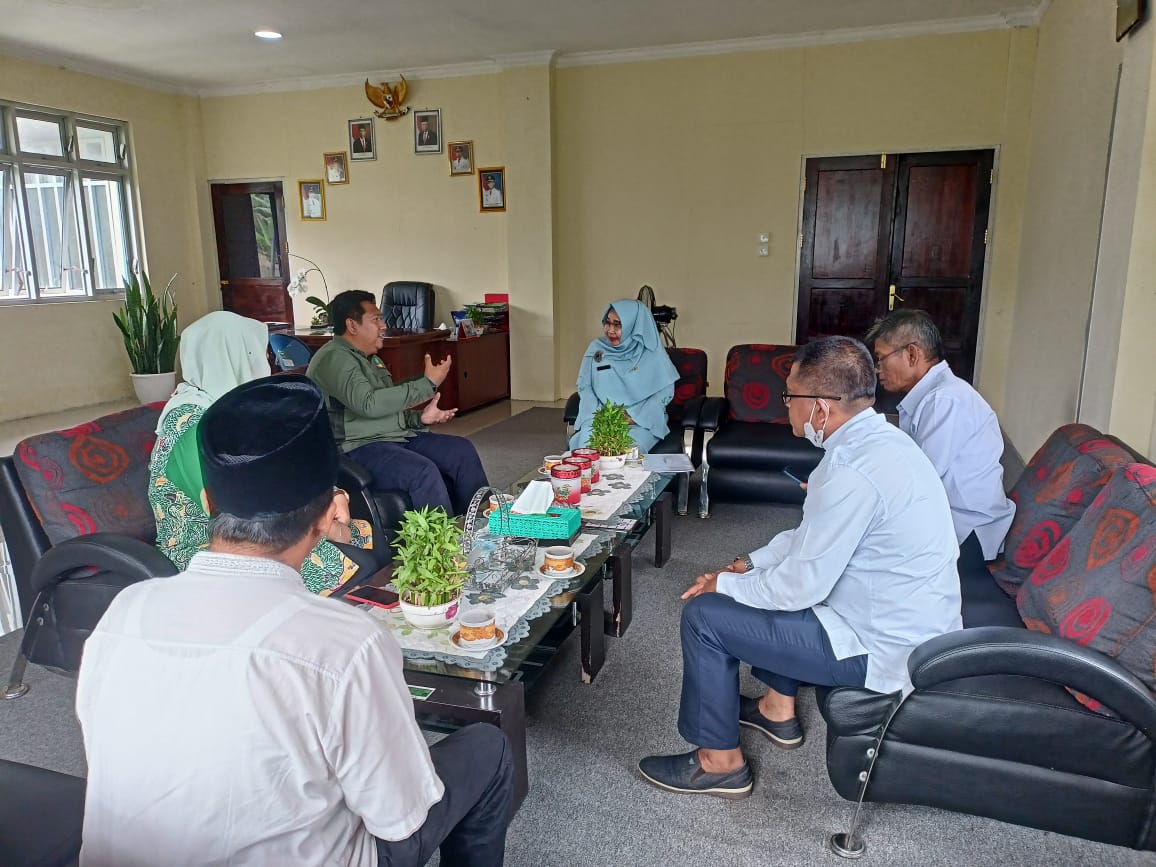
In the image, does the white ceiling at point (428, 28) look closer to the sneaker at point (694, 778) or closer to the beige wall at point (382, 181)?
the beige wall at point (382, 181)

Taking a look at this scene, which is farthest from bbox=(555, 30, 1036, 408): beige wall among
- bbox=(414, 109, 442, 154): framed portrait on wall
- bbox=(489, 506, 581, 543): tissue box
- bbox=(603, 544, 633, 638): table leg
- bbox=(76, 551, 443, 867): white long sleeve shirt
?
bbox=(76, 551, 443, 867): white long sleeve shirt

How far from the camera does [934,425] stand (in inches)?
99.9

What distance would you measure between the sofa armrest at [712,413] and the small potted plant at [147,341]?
534 centimetres

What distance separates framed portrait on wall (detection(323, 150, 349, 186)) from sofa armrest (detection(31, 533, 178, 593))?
6.53 m

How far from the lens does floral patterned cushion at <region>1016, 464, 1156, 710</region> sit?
1589 mm

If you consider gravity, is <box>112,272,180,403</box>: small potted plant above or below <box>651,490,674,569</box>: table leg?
above

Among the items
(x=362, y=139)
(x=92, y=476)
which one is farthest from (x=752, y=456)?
(x=362, y=139)

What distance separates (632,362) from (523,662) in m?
2.69

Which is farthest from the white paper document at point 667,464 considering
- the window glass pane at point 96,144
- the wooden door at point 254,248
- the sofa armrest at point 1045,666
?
the window glass pane at point 96,144

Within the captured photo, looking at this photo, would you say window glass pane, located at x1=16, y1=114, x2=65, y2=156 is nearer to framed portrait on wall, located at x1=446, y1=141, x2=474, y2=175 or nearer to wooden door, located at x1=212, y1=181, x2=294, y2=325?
wooden door, located at x1=212, y1=181, x2=294, y2=325

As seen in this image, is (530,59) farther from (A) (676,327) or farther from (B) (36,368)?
(B) (36,368)

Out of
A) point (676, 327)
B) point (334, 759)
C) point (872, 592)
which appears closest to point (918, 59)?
point (676, 327)

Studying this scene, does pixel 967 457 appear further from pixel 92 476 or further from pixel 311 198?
pixel 311 198

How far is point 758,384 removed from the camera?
4582 millimetres
